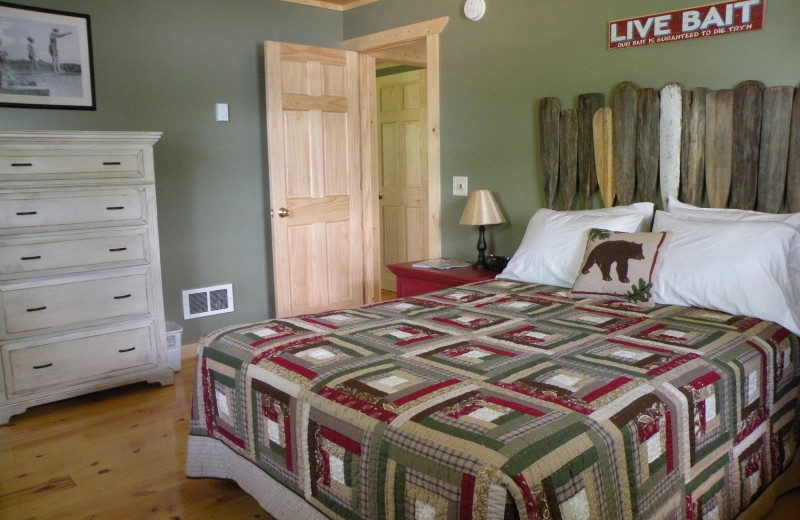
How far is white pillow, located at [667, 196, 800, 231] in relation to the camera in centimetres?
265

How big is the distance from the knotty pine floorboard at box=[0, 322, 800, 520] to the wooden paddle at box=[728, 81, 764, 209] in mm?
1234

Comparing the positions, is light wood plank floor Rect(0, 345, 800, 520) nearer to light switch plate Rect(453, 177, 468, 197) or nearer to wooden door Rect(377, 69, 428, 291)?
light switch plate Rect(453, 177, 468, 197)

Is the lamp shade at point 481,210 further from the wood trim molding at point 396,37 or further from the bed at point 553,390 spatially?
the wood trim molding at point 396,37

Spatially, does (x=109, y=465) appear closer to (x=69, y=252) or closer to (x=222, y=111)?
(x=69, y=252)

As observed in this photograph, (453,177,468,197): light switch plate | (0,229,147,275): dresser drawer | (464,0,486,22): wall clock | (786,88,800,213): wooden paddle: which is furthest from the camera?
(453,177,468,197): light switch plate

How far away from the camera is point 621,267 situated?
9.04 feet

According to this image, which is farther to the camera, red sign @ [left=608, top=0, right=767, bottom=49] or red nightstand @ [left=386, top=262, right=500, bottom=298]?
red nightstand @ [left=386, top=262, right=500, bottom=298]

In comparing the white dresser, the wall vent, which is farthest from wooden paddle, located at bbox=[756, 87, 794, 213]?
the wall vent

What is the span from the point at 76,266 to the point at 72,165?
19.5 inches

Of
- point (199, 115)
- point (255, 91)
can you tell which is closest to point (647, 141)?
point (255, 91)

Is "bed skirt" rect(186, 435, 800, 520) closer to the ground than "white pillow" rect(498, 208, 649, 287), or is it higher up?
closer to the ground

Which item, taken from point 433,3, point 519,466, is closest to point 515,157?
point 433,3

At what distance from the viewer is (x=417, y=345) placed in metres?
2.20

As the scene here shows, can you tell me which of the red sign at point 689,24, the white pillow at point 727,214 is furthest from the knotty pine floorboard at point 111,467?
the red sign at point 689,24
